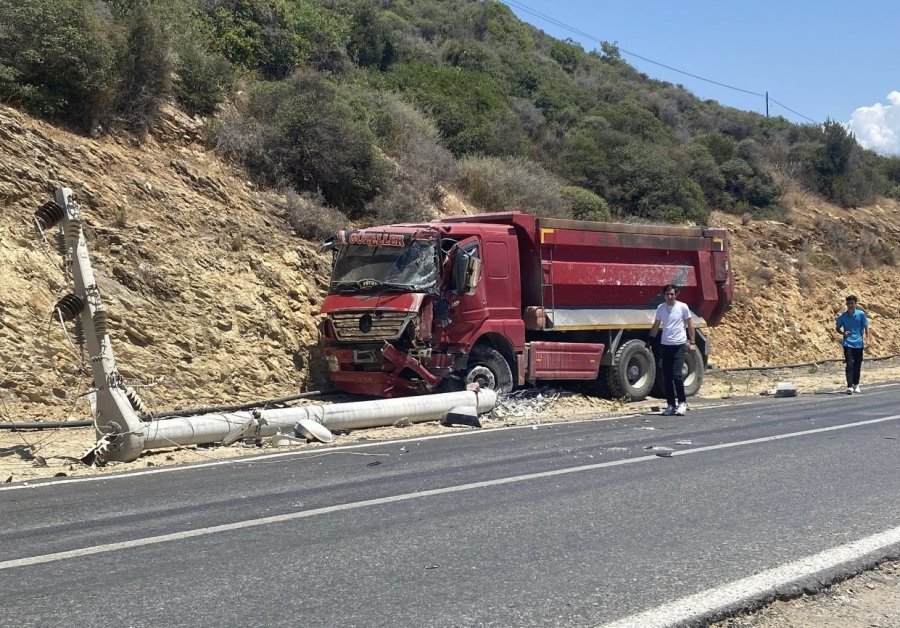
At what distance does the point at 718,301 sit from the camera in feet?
56.7

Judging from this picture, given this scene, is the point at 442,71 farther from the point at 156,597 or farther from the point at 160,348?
the point at 156,597

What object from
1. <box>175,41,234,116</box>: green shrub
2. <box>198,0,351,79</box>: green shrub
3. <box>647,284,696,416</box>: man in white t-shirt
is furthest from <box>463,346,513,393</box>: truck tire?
<box>198,0,351,79</box>: green shrub

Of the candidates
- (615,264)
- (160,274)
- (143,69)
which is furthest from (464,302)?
(143,69)

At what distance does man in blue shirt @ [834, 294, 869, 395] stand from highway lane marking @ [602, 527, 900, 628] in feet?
37.6

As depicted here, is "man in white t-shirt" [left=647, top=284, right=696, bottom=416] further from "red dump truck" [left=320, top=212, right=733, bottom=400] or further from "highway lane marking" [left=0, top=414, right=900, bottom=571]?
"highway lane marking" [left=0, top=414, right=900, bottom=571]

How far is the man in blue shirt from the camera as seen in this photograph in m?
16.4

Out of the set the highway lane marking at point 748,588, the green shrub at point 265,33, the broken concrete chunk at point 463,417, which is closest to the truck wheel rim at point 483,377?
the broken concrete chunk at point 463,417

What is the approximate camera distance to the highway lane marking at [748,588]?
4281 millimetres

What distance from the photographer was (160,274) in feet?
43.4

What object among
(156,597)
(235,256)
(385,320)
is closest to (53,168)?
(235,256)

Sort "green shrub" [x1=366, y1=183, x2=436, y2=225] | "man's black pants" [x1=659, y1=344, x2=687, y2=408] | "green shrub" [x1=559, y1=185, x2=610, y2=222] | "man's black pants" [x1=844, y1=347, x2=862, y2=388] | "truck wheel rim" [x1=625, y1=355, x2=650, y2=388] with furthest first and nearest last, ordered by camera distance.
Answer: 1. "green shrub" [x1=559, y1=185, x2=610, y2=222]
2. "green shrub" [x1=366, y1=183, x2=436, y2=225]
3. "man's black pants" [x1=844, y1=347, x2=862, y2=388]
4. "truck wheel rim" [x1=625, y1=355, x2=650, y2=388]
5. "man's black pants" [x1=659, y1=344, x2=687, y2=408]

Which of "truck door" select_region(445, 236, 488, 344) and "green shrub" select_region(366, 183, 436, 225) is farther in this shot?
"green shrub" select_region(366, 183, 436, 225)

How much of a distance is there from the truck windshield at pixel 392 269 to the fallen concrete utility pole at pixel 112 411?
2464mm

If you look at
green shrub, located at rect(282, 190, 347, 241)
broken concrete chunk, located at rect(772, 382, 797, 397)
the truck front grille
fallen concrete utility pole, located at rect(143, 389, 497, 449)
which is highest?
green shrub, located at rect(282, 190, 347, 241)
